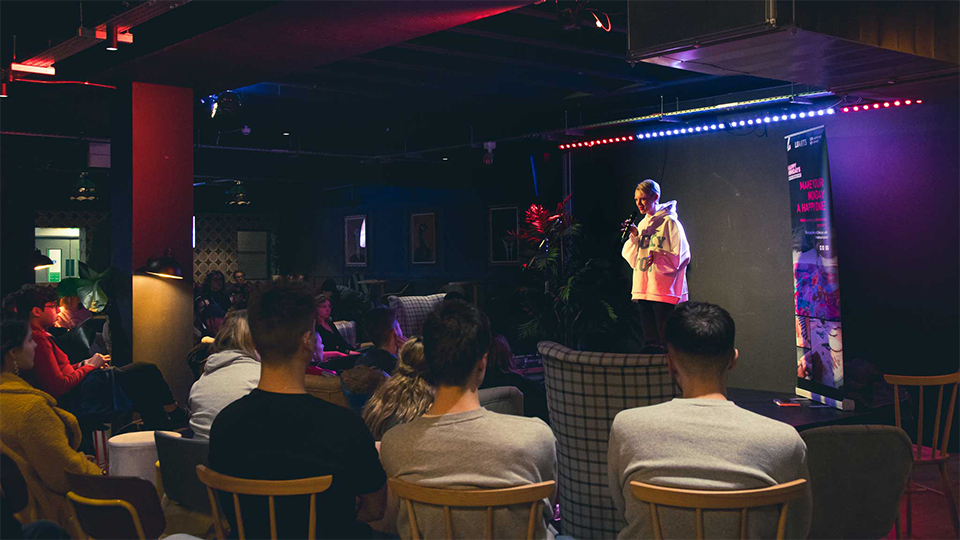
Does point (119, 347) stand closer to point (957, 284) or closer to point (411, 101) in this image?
point (411, 101)

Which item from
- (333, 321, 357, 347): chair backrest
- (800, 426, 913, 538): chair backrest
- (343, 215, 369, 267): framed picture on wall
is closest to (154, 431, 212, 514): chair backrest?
(800, 426, 913, 538): chair backrest

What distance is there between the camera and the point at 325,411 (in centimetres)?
236

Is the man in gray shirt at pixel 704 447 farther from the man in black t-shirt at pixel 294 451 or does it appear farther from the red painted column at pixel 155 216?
the red painted column at pixel 155 216

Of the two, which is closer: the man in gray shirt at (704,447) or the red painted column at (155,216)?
the man in gray shirt at (704,447)

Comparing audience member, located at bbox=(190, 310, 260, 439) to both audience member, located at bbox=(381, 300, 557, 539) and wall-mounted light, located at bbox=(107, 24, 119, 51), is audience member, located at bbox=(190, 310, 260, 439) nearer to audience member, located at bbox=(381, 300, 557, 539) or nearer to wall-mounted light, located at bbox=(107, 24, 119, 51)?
audience member, located at bbox=(381, 300, 557, 539)

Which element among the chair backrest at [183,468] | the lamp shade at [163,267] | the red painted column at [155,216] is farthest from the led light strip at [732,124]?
the chair backrest at [183,468]

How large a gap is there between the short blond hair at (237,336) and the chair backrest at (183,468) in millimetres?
675

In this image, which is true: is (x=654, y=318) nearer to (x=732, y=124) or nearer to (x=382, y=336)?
(x=732, y=124)

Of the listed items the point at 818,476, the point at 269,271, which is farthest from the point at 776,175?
the point at 269,271

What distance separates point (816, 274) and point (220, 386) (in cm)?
451

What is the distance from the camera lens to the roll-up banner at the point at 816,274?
596cm

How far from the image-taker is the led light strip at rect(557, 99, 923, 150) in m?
6.70

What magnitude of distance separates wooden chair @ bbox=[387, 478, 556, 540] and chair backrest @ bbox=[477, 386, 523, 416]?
1.05 m

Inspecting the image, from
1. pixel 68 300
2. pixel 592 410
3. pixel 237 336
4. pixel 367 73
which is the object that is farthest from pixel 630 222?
pixel 237 336
